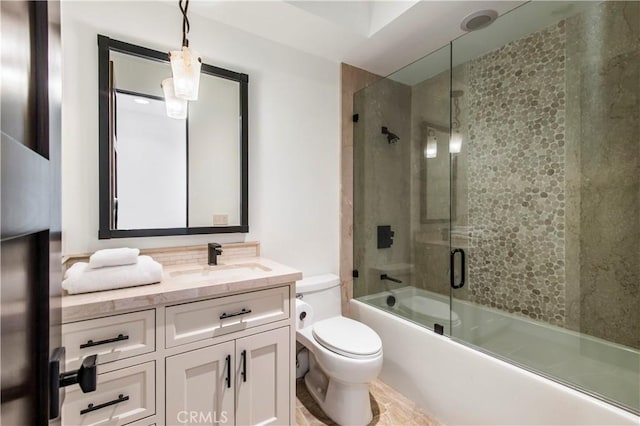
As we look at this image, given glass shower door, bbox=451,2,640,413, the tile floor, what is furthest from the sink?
glass shower door, bbox=451,2,640,413

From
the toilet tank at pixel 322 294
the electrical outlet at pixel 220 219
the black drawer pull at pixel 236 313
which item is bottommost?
the toilet tank at pixel 322 294

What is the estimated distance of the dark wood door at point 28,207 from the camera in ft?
0.94

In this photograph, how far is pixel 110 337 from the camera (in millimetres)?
1039

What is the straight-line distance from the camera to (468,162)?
7.33 ft

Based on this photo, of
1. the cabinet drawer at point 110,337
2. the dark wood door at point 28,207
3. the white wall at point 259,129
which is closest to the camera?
the dark wood door at point 28,207

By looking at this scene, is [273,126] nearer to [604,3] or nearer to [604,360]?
[604,3]

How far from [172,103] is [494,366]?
209cm

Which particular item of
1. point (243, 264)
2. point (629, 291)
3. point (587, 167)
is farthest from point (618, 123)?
point (243, 264)

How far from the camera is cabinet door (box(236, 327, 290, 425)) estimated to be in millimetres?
1299

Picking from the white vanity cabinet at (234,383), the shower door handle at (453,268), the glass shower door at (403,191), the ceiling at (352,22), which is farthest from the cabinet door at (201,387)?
the ceiling at (352,22)

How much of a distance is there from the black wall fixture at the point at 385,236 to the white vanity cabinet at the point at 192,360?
1160 millimetres

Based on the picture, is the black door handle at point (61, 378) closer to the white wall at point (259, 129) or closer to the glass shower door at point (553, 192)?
the white wall at point (259, 129)

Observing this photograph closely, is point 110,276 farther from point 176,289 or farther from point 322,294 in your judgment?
point 322,294

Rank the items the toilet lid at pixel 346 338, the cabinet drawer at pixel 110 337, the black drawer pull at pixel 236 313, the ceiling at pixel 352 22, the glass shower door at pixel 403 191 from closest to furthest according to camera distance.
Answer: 1. the cabinet drawer at pixel 110 337
2. the black drawer pull at pixel 236 313
3. the toilet lid at pixel 346 338
4. the ceiling at pixel 352 22
5. the glass shower door at pixel 403 191
